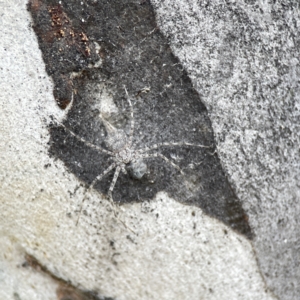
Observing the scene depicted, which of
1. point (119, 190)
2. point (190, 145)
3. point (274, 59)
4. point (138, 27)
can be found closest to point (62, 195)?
point (119, 190)

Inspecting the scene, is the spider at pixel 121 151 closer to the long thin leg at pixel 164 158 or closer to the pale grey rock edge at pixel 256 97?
the long thin leg at pixel 164 158


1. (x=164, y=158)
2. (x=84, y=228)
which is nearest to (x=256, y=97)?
(x=164, y=158)

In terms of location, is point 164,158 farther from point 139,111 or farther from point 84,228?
point 84,228

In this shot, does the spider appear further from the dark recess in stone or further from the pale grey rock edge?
the pale grey rock edge

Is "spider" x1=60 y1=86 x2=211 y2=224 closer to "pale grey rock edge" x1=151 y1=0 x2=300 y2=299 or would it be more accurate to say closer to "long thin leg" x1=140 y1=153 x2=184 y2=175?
"long thin leg" x1=140 y1=153 x2=184 y2=175

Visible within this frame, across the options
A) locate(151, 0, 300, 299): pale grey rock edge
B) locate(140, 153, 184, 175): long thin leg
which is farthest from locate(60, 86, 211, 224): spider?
locate(151, 0, 300, 299): pale grey rock edge

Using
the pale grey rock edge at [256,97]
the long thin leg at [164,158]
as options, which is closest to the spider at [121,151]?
the long thin leg at [164,158]
